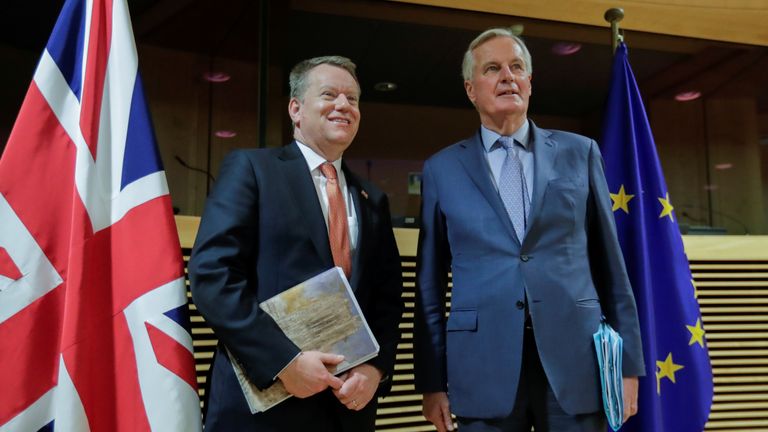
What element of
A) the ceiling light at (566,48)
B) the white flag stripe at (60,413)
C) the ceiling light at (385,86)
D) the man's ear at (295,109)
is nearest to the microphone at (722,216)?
the ceiling light at (566,48)

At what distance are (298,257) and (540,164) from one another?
2.57 feet

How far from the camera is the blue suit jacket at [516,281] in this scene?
1738mm

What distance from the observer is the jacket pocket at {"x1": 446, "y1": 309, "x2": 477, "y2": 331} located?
1796mm

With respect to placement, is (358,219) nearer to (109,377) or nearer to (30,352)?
(109,377)

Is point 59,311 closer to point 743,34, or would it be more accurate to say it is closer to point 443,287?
point 443,287

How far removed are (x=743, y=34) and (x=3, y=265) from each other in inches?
148

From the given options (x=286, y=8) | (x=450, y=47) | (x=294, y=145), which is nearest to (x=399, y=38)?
(x=450, y=47)

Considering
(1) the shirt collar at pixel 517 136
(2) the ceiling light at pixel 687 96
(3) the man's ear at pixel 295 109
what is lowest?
(1) the shirt collar at pixel 517 136

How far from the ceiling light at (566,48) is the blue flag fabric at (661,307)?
124 cm

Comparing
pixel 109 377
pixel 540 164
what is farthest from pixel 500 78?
pixel 109 377

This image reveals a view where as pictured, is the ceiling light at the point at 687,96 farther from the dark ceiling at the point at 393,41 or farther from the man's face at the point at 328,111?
the man's face at the point at 328,111

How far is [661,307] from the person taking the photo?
8.47 feet

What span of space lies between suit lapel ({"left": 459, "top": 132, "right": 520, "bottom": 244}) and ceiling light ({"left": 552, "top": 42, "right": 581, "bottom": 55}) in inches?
79.6

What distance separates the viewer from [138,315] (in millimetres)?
1739
